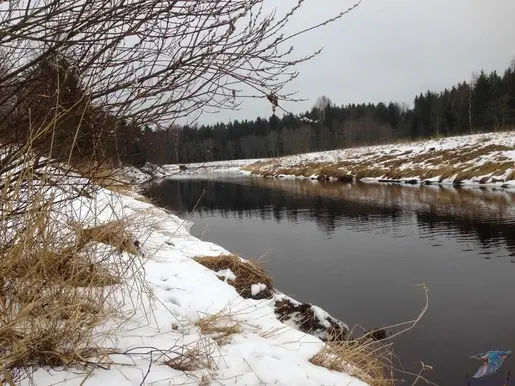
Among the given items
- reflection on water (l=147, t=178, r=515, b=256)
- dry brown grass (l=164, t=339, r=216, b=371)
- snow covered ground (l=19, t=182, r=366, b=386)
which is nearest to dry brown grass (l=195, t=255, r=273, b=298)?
reflection on water (l=147, t=178, r=515, b=256)

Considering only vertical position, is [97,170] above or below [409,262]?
above

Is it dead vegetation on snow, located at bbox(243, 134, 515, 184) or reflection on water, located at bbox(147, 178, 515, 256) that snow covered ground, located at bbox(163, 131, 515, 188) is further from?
reflection on water, located at bbox(147, 178, 515, 256)

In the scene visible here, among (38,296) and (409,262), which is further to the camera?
(409,262)

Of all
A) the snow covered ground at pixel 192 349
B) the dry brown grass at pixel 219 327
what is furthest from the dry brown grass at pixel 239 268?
the dry brown grass at pixel 219 327

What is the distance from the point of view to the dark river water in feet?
15.8

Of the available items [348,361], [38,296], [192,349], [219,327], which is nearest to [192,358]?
[192,349]

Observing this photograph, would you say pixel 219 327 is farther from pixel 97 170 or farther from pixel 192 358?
pixel 97 170

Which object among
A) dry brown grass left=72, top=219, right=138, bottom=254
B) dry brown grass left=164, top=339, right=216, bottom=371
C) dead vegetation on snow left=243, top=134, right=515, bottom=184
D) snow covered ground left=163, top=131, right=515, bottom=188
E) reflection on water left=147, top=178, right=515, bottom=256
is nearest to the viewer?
dry brown grass left=164, top=339, right=216, bottom=371

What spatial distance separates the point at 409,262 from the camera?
26.1 feet

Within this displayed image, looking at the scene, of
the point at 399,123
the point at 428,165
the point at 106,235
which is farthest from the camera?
the point at 399,123

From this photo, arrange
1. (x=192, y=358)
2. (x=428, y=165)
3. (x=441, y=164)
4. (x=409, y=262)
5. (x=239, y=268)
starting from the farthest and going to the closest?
1. (x=428, y=165)
2. (x=441, y=164)
3. (x=409, y=262)
4. (x=239, y=268)
5. (x=192, y=358)

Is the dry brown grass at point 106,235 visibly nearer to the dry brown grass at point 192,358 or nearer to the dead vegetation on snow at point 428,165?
the dry brown grass at point 192,358

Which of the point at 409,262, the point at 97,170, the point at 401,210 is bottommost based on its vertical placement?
the point at 409,262

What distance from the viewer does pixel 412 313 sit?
18.6 feet
